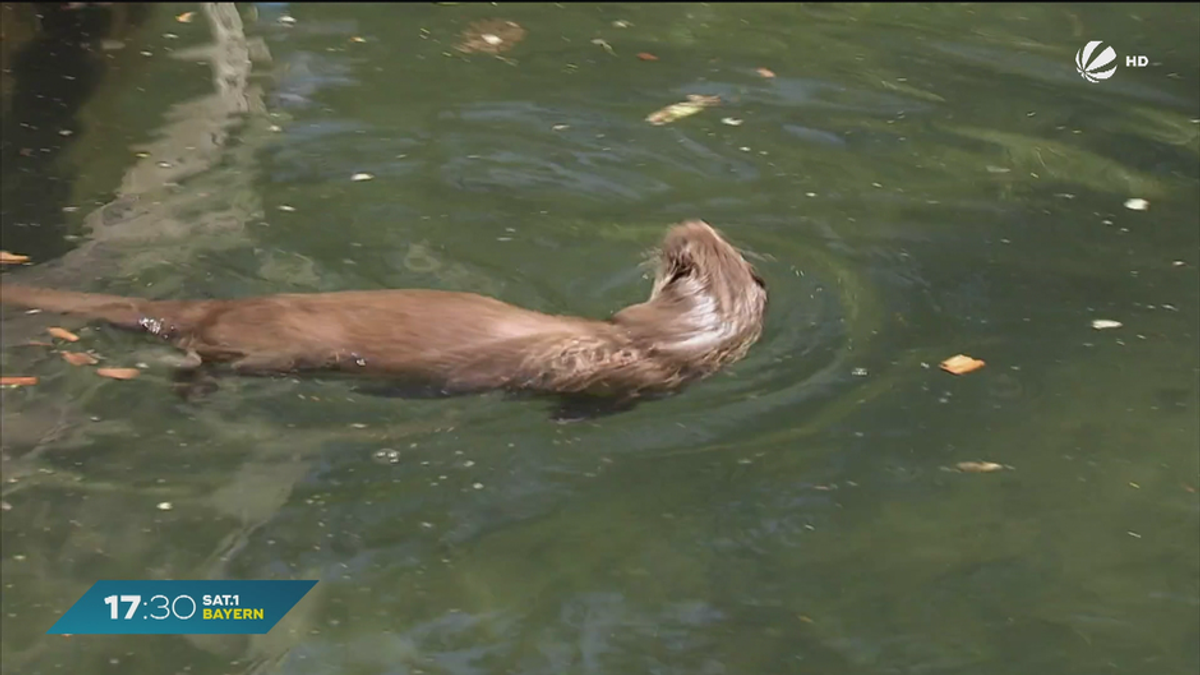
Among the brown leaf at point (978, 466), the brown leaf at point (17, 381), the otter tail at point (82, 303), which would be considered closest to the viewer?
the brown leaf at point (978, 466)

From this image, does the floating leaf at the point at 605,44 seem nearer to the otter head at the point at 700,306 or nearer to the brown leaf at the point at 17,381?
the otter head at the point at 700,306

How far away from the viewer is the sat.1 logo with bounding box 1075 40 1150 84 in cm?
567

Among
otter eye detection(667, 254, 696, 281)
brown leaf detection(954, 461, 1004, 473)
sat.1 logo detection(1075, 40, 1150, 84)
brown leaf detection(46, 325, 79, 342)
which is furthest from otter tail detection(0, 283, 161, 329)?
sat.1 logo detection(1075, 40, 1150, 84)

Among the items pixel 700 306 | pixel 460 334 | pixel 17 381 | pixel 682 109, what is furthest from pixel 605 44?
pixel 17 381

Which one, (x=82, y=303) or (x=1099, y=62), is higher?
(x=1099, y=62)

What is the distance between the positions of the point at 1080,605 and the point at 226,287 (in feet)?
8.80

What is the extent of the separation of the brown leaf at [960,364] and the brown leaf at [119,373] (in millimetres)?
2352

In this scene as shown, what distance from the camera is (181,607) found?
3189 mm

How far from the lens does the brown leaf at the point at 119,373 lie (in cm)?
377

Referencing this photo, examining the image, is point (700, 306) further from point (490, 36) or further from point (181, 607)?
point (490, 36)

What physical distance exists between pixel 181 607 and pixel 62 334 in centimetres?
109

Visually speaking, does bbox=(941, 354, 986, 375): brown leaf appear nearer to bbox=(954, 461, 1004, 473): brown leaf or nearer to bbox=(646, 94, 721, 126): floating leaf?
bbox=(954, 461, 1004, 473): brown leaf

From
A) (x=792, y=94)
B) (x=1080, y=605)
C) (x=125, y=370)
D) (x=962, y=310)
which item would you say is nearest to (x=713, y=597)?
(x=1080, y=605)

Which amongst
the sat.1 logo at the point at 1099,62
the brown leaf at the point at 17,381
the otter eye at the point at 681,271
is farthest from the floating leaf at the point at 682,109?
the brown leaf at the point at 17,381
